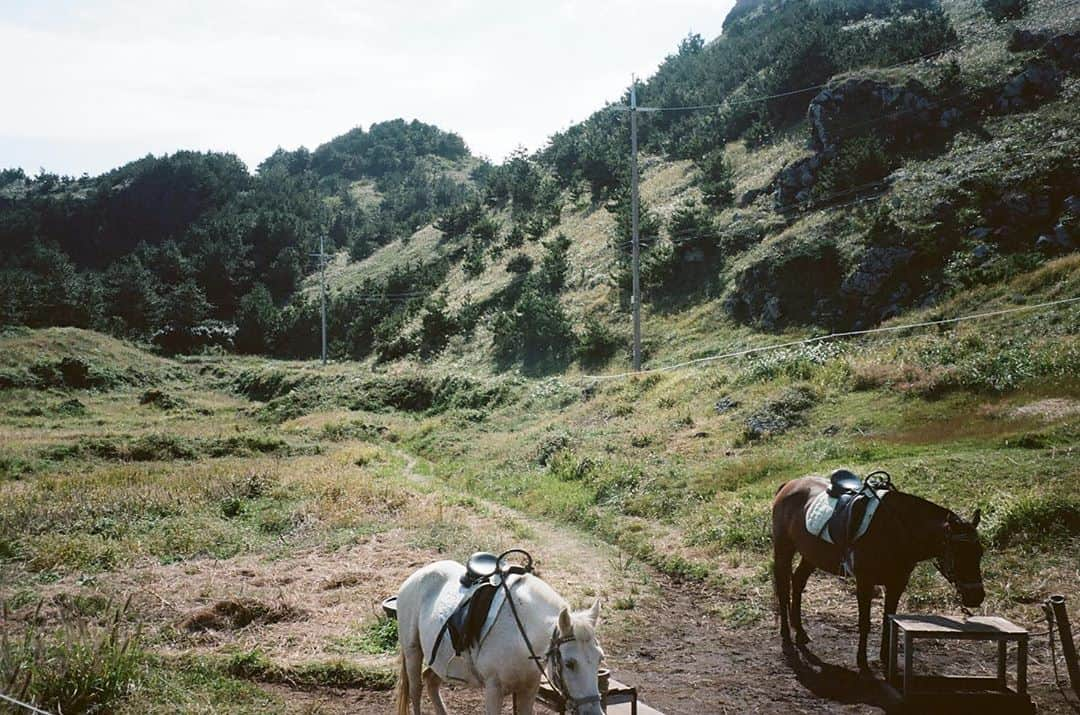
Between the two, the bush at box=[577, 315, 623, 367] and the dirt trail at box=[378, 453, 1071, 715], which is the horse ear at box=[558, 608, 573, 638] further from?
the bush at box=[577, 315, 623, 367]

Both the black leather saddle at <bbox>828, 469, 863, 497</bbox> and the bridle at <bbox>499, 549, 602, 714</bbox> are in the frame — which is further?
the black leather saddle at <bbox>828, 469, 863, 497</bbox>

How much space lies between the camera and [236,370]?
52562 mm

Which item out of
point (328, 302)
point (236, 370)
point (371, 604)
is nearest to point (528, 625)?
point (371, 604)

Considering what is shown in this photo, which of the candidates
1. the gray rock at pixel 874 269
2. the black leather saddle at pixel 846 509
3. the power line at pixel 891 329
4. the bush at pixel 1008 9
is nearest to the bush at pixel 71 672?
the black leather saddle at pixel 846 509

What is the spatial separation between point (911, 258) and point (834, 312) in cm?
348

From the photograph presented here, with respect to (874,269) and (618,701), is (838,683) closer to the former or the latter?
(618,701)

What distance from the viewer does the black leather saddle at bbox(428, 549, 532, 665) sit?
19.4ft

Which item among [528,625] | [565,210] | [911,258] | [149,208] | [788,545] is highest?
[149,208]

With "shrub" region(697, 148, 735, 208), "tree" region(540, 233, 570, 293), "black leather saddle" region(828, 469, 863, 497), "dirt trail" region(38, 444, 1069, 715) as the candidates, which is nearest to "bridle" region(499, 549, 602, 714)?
"dirt trail" region(38, 444, 1069, 715)

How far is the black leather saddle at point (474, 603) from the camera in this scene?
5.91 meters

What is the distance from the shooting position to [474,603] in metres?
5.95

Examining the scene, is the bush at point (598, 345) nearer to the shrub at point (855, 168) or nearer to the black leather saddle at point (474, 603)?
the shrub at point (855, 168)

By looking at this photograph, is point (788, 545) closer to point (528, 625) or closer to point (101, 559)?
point (528, 625)

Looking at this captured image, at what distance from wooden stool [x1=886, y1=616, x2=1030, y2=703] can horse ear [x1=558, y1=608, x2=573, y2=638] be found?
375 centimetres
